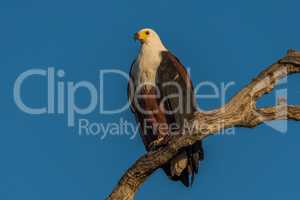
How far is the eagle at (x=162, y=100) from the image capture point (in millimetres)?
7969

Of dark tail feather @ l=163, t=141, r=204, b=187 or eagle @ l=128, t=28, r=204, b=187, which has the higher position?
eagle @ l=128, t=28, r=204, b=187

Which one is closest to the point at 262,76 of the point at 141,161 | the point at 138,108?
the point at 141,161

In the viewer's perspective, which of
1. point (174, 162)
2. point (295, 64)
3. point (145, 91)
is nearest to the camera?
point (295, 64)

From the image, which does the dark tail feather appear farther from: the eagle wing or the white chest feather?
the white chest feather

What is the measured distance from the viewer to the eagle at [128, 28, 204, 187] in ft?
26.1

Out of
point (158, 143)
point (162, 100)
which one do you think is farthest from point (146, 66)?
point (158, 143)

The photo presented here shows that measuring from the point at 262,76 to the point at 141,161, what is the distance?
1581 mm

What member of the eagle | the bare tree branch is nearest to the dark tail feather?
the eagle

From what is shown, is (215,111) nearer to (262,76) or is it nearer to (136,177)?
(262,76)

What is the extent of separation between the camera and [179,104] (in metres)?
8.12

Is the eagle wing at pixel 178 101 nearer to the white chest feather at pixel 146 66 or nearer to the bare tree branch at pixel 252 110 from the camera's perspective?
the white chest feather at pixel 146 66

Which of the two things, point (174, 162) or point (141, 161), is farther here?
point (174, 162)

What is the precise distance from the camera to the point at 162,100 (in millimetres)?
8234

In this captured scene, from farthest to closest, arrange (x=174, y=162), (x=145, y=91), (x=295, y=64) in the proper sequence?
(x=145, y=91), (x=174, y=162), (x=295, y=64)
